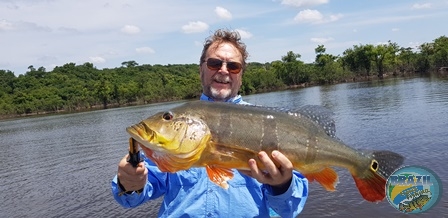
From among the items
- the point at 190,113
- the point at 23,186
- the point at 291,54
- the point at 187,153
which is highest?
the point at 291,54

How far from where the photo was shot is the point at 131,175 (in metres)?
3.28

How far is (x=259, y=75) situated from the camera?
410 feet

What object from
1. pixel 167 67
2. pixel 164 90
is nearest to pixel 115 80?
pixel 164 90

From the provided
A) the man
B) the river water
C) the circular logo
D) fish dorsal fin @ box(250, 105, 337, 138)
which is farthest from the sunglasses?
the river water

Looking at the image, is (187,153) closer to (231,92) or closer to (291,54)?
(231,92)

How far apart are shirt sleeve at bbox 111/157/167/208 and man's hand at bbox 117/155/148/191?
18cm

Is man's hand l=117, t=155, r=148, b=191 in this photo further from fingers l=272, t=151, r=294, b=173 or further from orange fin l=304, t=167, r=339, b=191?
orange fin l=304, t=167, r=339, b=191

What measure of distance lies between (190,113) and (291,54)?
12928 centimetres

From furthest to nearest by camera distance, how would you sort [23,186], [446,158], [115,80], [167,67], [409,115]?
1. [167,67]
2. [115,80]
3. [409,115]
4. [23,186]
5. [446,158]

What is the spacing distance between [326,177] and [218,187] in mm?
1080

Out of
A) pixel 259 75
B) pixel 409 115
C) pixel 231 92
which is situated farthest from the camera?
pixel 259 75

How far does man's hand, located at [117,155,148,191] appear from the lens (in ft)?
10.5

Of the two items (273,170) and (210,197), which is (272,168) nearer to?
(273,170)

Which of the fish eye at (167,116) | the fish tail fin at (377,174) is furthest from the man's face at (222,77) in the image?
the fish tail fin at (377,174)
